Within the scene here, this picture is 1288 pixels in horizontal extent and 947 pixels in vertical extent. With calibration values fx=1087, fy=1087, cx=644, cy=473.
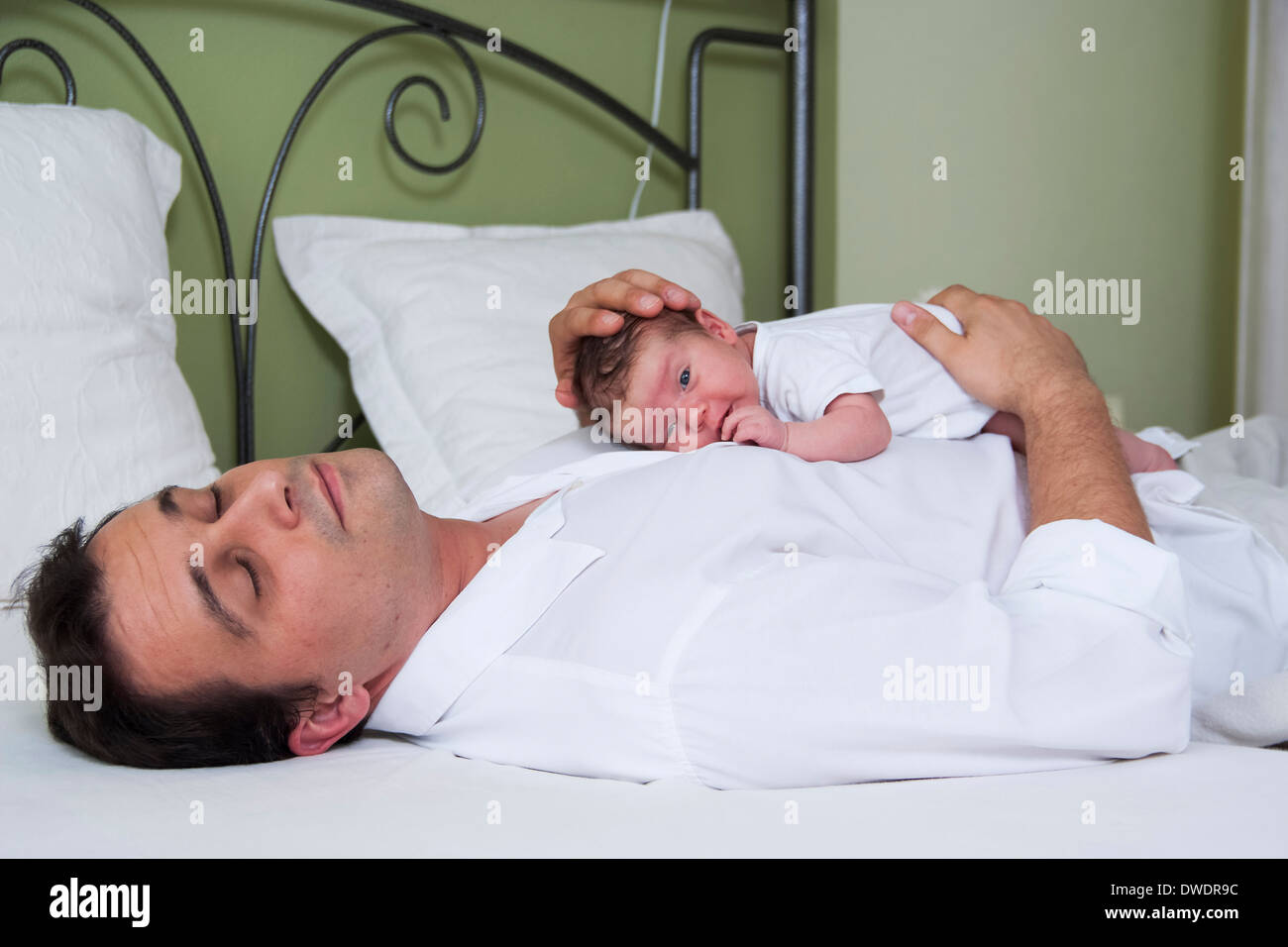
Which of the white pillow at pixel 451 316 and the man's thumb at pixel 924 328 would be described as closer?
the man's thumb at pixel 924 328

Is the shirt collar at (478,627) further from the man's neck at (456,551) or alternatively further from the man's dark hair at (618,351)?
the man's dark hair at (618,351)

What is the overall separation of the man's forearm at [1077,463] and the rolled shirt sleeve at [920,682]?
0.11 meters

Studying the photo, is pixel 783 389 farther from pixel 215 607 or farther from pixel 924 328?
pixel 215 607

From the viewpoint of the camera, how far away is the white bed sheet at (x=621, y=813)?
2.38 feet

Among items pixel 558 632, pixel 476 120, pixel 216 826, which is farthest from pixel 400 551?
pixel 476 120

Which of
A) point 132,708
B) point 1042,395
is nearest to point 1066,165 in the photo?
point 1042,395

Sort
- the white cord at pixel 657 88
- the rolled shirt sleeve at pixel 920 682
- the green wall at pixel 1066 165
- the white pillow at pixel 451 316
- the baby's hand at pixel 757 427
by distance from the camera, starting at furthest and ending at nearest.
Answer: the green wall at pixel 1066 165 → the white cord at pixel 657 88 → the white pillow at pixel 451 316 → the baby's hand at pixel 757 427 → the rolled shirt sleeve at pixel 920 682

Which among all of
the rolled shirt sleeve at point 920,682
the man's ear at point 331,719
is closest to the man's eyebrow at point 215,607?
the man's ear at point 331,719

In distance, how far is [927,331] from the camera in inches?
54.4

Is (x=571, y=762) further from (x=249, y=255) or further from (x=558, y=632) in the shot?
(x=249, y=255)

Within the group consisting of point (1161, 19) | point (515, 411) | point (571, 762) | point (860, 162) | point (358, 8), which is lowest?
point (571, 762)

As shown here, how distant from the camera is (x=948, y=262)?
2.45 meters

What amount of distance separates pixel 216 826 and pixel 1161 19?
110 inches

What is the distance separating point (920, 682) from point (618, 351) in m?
0.57
